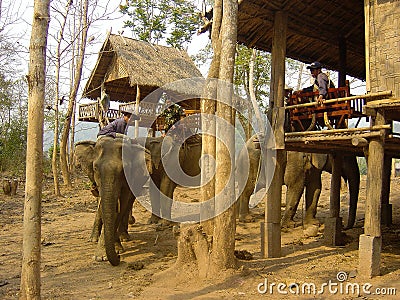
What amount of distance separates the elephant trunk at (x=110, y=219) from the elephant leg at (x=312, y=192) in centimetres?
583

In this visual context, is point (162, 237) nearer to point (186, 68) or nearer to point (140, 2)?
point (186, 68)

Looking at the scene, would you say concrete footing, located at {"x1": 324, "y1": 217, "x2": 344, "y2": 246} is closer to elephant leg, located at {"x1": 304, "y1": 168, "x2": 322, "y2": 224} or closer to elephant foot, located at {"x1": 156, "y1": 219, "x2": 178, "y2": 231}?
elephant leg, located at {"x1": 304, "y1": 168, "x2": 322, "y2": 224}

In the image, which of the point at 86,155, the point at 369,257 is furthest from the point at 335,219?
the point at 86,155

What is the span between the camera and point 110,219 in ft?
24.1

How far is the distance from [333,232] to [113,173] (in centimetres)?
489

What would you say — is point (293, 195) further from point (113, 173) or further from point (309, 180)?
point (113, 173)

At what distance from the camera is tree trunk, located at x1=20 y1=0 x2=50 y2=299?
477cm

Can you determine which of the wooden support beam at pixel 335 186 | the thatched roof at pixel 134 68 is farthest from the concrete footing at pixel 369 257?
the thatched roof at pixel 134 68

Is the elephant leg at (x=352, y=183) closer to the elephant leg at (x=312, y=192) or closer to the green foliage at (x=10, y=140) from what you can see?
the elephant leg at (x=312, y=192)

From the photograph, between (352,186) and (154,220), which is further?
(154,220)

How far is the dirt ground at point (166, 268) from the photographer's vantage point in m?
6.46

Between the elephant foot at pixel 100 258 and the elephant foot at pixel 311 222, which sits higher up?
the elephant foot at pixel 311 222

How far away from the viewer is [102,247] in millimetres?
8414

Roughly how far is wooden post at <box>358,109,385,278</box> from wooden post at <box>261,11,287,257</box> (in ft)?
5.81
